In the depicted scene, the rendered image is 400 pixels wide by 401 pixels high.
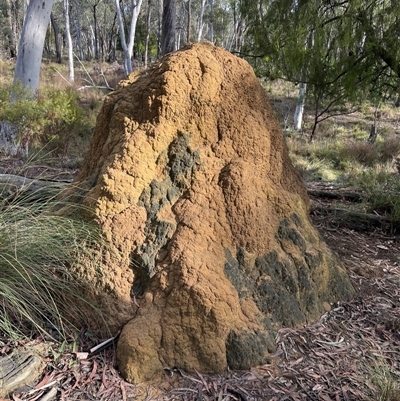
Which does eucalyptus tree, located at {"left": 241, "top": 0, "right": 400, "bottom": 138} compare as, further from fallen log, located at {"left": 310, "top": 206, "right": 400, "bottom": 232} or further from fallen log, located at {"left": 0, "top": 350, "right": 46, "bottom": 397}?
fallen log, located at {"left": 0, "top": 350, "right": 46, "bottom": 397}

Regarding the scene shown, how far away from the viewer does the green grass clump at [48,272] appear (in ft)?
6.97

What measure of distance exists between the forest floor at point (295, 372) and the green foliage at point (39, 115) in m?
5.75

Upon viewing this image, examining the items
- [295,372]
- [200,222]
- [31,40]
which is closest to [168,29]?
[31,40]

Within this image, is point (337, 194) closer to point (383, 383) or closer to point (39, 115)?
point (383, 383)

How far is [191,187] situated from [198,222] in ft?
0.78

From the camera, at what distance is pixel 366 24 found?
4234 mm

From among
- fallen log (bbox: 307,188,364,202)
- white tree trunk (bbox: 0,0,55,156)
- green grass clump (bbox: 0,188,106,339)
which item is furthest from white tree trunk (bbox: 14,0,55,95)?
green grass clump (bbox: 0,188,106,339)

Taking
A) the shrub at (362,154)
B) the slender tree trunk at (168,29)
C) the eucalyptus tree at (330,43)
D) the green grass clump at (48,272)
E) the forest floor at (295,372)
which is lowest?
the forest floor at (295,372)

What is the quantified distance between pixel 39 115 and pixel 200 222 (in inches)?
228

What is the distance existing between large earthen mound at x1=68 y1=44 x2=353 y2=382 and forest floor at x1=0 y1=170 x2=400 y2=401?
0.25 ft

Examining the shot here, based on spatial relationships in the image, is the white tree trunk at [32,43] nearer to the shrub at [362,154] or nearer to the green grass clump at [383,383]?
the shrub at [362,154]

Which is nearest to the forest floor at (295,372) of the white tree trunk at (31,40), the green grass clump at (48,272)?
the green grass clump at (48,272)

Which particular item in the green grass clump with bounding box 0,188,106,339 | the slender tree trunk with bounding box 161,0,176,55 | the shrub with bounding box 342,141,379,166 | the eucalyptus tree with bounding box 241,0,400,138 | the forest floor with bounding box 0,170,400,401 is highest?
the slender tree trunk with bounding box 161,0,176,55

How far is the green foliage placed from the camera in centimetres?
707
